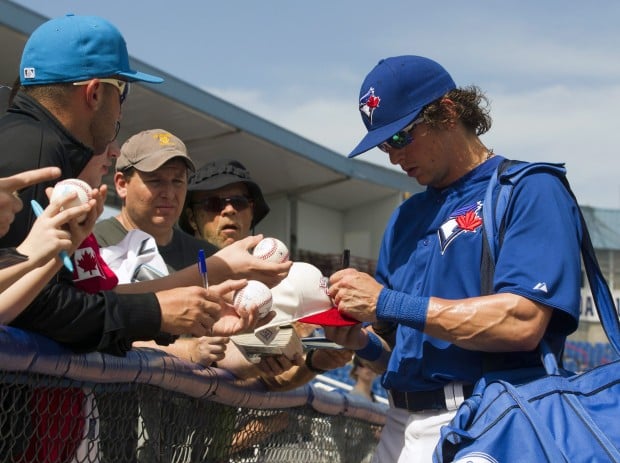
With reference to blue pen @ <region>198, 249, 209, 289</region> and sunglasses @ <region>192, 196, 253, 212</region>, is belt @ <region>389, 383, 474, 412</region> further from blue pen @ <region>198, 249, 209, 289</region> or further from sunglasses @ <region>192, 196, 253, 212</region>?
sunglasses @ <region>192, 196, 253, 212</region>

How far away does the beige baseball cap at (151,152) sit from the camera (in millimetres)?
4270

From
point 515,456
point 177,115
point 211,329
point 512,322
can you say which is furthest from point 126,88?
point 177,115

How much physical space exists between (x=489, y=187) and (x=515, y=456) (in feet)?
2.88

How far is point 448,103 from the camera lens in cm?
337

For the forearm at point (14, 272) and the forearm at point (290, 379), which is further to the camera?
the forearm at point (290, 379)

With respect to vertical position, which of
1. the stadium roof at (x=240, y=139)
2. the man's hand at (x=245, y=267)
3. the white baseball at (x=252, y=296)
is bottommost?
the white baseball at (x=252, y=296)

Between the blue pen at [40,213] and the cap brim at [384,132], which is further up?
the cap brim at [384,132]

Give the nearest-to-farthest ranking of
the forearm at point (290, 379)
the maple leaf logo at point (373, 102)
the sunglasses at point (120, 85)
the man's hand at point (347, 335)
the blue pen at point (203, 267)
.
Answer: the sunglasses at point (120, 85) < the blue pen at point (203, 267) < the maple leaf logo at point (373, 102) < the man's hand at point (347, 335) < the forearm at point (290, 379)

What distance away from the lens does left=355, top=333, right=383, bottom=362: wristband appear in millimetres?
3686

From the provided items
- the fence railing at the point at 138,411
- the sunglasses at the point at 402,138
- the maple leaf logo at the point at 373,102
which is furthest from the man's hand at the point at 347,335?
the maple leaf logo at the point at 373,102

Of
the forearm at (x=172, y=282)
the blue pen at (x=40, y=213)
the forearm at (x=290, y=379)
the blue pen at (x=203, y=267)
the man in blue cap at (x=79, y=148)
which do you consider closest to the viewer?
the blue pen at (x=40, y=213)

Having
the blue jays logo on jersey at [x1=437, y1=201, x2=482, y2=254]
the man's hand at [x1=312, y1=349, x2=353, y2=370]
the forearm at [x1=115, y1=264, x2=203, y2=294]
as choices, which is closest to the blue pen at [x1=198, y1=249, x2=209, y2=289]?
the forearm at [x1=115, y1=264, x2=203, y2=294]

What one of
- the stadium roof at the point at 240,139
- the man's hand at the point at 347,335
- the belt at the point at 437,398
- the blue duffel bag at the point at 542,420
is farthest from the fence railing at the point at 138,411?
the stadium roof at the point at 240,139

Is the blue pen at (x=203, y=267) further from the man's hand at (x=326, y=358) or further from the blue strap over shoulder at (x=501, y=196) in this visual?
the man's hand at (x=326, y=358)
